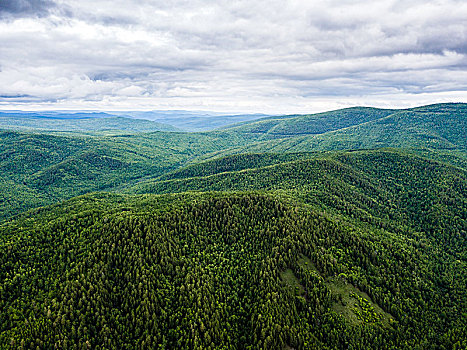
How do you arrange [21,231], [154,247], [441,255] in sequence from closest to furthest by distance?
1. [154,247]
2. [21,231]
3. [441,255]

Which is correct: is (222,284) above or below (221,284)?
below

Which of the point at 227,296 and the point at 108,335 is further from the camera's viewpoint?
the point at 227,296

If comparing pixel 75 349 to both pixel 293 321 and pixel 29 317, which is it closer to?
pixel 29 317

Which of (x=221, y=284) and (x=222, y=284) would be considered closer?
(x=221, y=284)

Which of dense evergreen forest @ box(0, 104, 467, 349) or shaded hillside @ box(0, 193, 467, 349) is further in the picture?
shaded hillside @ box(0, 193, 467, 349)

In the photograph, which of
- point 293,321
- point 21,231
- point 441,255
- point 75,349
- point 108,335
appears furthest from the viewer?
point 441,255

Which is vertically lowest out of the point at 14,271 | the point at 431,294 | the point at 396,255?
the point at 431,294

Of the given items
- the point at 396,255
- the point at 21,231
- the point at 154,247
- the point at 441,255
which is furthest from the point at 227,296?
the point at 441,255

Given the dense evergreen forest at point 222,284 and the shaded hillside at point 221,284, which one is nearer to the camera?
the dense evergreen forest at point 222,284
